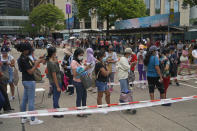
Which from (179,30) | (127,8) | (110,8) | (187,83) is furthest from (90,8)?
(187,83)

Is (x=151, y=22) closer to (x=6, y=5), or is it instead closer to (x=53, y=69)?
(x=53, y=69)

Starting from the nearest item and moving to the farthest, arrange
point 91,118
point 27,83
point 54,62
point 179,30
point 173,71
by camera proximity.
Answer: point 27,83, point 54,62, point 91,118, point 173,71, point 179,30

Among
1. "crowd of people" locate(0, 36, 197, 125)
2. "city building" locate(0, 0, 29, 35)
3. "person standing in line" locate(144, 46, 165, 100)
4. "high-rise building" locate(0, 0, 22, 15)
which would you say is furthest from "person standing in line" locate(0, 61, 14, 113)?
"high-rise building" locate(0, 0, 22, 15)

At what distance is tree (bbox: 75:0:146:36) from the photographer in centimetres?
2990

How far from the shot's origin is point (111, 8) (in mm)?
30016

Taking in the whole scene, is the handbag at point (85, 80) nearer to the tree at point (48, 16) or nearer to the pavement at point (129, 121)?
the pavement at point (129, 121)

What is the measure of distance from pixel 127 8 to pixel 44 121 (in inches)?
1122

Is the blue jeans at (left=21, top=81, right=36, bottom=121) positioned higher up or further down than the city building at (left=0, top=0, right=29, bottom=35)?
further down

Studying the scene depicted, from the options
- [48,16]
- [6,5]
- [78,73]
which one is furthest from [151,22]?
[6,5]

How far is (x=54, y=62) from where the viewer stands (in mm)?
4895

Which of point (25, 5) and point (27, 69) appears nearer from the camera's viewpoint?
point (27, 69)

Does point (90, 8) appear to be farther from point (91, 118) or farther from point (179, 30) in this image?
point (91, 118)

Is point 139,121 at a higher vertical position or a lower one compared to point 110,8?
lower

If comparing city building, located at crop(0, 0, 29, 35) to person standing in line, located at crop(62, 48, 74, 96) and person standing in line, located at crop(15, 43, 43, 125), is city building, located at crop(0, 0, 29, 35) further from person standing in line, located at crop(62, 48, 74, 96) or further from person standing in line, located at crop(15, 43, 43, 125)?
person standing in line, located at crop(15, 43, 43, 125)
